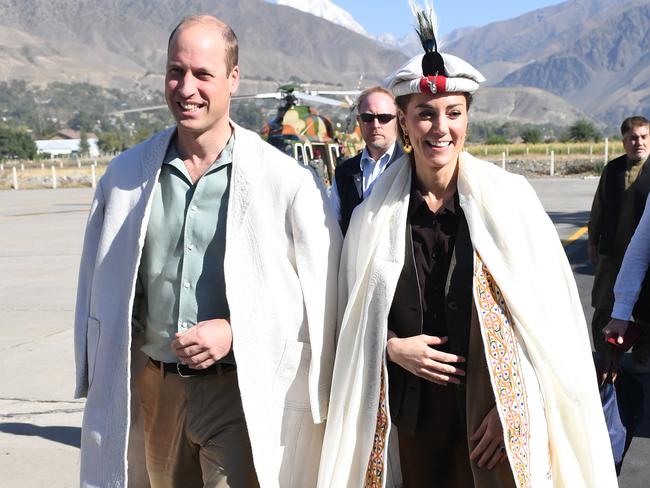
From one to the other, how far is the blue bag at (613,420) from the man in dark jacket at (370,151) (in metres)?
1.60

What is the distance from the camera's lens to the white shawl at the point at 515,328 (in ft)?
8.35

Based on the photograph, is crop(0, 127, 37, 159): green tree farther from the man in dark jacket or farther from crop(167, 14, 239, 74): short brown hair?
crop(167, 14, 239, 74): short brown hair

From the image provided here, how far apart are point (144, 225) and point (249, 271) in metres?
0.36

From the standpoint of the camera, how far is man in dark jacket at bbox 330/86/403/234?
4.59m

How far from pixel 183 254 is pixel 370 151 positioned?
2286mm

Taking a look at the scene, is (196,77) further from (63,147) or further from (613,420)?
(63,147)

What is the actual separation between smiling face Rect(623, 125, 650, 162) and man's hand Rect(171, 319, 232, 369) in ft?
15.6

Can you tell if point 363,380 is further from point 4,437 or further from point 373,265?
point 4,437

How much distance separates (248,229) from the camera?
2.70 meters

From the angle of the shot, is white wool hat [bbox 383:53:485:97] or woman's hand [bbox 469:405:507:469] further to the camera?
white wool hat [bbox 383:53:485:97]

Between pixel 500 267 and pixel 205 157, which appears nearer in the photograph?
pixel 500 267

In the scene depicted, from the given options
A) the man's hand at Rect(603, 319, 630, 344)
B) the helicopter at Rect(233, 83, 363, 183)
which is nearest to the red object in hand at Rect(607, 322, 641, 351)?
the man's hand at Rect(603, 319, 630, 344)

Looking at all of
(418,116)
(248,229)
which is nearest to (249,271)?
(248,229)

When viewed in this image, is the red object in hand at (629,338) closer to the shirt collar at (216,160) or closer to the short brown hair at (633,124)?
the shirt collar at (216,160)
